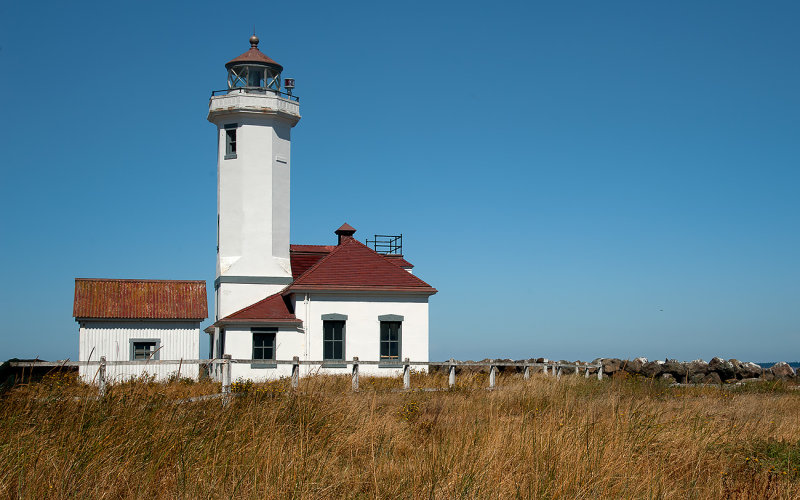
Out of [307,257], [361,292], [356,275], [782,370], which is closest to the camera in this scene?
[782,370]

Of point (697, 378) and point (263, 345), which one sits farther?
point (263, 345)

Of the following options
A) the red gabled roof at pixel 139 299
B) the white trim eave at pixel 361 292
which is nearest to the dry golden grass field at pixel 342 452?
the white trim eave at pixel 361 292

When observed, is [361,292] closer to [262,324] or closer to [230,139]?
[262,324]

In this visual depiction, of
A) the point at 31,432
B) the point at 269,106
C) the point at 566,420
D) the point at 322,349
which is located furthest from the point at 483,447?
the point at 269,106

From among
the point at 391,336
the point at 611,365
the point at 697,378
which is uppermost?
the point at 391,336

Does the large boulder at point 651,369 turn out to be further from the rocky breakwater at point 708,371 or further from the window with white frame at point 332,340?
the window with white frame at point 332,340

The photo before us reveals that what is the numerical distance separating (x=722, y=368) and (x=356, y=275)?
11967mm

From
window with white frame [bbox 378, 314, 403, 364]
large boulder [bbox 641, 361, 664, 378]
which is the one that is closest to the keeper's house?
window with white frame [bbox 378, 314, 403, 364]

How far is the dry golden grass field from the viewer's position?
20.6ft

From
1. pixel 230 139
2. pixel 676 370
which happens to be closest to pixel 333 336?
pixel 230 139

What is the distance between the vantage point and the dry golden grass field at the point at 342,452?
20.6 feet

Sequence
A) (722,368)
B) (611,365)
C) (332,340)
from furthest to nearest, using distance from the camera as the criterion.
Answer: (611,365) → (332,340) → (722,368)

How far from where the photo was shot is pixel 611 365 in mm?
26625

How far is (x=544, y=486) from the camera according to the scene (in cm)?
657
